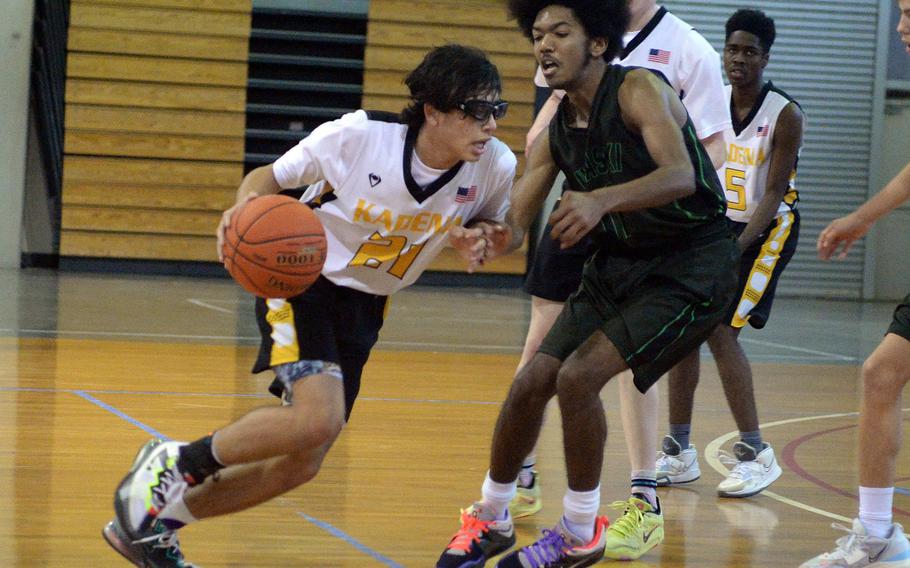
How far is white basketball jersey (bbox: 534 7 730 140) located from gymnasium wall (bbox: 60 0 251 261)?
9.84 meters

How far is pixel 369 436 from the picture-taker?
16.9 ft

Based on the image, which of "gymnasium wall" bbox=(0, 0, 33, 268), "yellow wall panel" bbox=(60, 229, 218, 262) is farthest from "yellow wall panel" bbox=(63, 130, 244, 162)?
"yellow wall panel" bbox=(60, 229, 218, 262)

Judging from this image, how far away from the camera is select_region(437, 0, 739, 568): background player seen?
3115mm

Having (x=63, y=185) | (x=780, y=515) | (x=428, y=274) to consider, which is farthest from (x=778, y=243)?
(x=63, y=185)

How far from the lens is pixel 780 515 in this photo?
13.6 ft

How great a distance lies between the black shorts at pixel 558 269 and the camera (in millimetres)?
4066

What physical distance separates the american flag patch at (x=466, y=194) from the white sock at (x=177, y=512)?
1054 millimetres

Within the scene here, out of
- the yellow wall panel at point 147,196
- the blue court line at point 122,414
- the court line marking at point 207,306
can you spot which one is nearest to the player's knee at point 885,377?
the blue court line at point 122,414

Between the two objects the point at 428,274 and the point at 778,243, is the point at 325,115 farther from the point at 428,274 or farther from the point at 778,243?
the point at 778,243

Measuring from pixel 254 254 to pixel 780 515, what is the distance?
214 centimetres

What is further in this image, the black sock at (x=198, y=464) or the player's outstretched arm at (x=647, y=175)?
the black sock at (x=198, y=464)

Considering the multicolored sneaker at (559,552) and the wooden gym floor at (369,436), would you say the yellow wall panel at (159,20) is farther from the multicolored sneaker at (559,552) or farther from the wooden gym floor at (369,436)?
the multicolored sneaker at (559,552)

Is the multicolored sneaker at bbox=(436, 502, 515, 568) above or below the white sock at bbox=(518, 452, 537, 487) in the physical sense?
above

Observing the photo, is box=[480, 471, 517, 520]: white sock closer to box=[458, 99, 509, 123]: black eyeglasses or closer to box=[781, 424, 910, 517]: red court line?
box=[458, 99, 509, 123]: black eyeglasses
